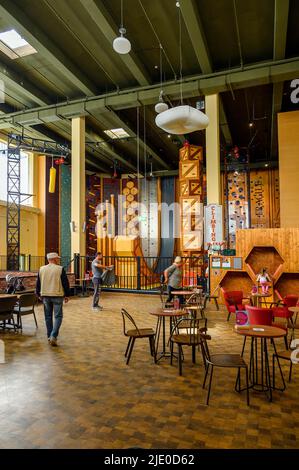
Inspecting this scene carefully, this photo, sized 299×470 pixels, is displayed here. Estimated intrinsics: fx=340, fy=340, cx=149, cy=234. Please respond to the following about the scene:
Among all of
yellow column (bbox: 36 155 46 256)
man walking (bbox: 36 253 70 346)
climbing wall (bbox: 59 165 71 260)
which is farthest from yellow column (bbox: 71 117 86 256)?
man walking (bbox: 36 253 70 346)

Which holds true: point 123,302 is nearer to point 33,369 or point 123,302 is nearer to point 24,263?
point 33,369

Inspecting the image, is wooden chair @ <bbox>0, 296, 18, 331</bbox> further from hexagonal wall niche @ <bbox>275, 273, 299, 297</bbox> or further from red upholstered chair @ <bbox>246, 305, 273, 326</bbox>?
hexagonal wall niche @ <bbox>275, 273, 299, 297</bbox>

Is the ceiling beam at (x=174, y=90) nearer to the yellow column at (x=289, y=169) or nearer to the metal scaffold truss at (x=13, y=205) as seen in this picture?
the metal scaffold truss at (x=13, y=205)

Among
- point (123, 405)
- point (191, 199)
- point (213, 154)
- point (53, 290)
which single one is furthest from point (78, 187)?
point (123, 405)

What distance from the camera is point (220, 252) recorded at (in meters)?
9.73

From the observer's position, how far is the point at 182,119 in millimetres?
4758

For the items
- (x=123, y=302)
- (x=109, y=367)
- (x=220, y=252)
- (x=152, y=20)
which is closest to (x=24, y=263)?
(x=123, y=302)


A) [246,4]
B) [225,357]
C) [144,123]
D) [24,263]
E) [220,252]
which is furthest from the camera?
[24,263]

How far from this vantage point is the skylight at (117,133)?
14134 millimetres

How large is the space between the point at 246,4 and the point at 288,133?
4.67m

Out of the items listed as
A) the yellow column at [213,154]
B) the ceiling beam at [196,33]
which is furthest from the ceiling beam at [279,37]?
the yellow column at [213,154]

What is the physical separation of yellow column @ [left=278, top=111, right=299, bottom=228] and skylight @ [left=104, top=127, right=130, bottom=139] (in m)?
6.21

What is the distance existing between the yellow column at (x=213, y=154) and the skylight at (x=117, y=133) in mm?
4704

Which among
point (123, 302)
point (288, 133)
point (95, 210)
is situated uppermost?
point (288, 133)
